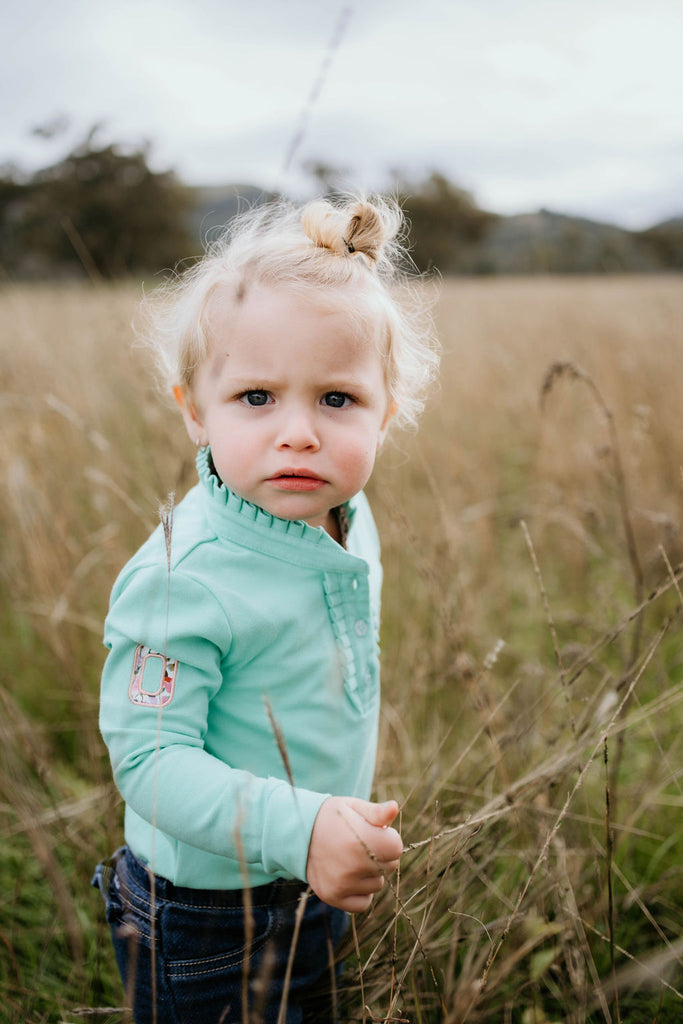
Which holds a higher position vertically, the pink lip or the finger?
the pink lip

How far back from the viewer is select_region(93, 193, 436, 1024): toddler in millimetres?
900

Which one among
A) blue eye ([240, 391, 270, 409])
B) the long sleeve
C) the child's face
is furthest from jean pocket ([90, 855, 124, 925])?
blue eye ([240, 391, 270, 409])

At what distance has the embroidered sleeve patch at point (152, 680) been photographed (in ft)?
2.98

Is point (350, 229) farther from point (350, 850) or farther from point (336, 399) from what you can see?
point (350, 850)

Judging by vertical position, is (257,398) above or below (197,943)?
above

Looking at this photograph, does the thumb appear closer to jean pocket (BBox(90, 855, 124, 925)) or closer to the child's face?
the child's face

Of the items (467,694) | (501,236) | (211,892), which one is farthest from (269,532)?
(501,236)

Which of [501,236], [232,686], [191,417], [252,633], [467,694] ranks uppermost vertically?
[191,417]

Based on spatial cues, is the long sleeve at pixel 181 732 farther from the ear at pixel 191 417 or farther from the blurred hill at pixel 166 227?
the blurred hill at pixel 166 227

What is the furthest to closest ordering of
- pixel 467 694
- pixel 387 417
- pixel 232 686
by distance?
pixel 467 694 < pixel 387 417 < pixel 232 686

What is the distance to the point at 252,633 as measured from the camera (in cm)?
97

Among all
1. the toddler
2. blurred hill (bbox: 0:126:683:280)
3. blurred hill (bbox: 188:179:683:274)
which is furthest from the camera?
blurred hill (bbox: 0:126:683:280)

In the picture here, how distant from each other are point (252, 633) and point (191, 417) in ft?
1.37

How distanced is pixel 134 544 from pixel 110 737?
1.48 meters
